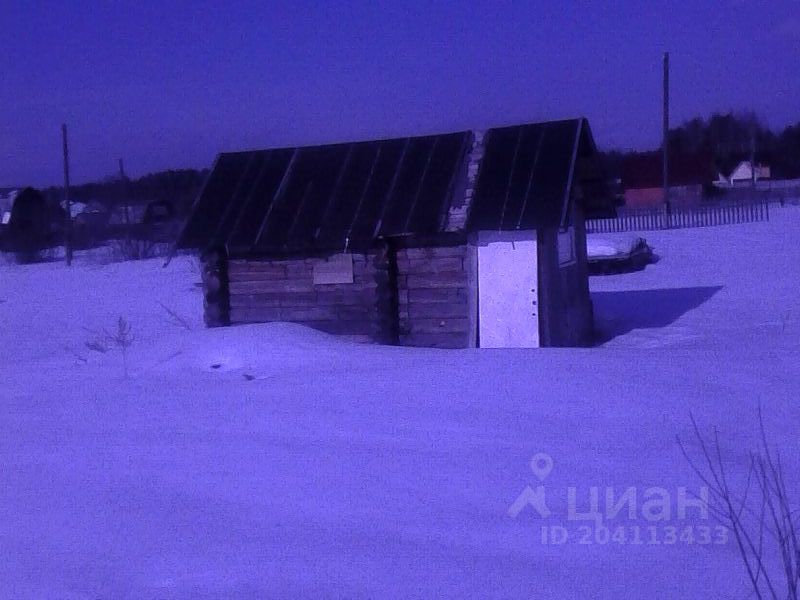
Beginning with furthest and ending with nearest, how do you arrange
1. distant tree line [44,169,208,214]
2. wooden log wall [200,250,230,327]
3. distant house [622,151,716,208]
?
distant tree line [44,169,208,214], distant house [622,151,716,208], wooden log wall [200,250,230,327]

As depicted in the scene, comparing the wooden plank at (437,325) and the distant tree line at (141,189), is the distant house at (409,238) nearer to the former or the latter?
the wooden plank at (437,325)

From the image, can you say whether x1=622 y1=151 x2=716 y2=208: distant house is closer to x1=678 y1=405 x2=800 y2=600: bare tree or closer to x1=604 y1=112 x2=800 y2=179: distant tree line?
x1=604 y1=112 x2=800 y2=179: distant tree line

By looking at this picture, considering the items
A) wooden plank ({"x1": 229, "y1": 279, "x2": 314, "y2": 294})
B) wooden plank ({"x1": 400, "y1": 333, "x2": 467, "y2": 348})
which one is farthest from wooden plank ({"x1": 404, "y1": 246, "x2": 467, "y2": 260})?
wooden plank ({"x1": 229, "y1": 279, "x2": 314, "y2": 294})

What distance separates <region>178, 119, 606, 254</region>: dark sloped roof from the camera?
45.3 ft

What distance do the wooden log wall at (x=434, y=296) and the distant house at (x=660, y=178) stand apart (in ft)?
198

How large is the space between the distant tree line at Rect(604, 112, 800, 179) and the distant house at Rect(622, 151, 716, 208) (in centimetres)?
414

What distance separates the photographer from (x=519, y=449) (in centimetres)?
Result: 722

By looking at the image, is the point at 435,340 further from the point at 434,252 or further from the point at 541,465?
the point at 541,465

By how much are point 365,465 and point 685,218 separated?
4063 cm

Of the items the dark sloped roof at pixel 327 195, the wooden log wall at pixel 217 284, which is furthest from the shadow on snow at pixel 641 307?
the wooden log wall at pixel 217 284

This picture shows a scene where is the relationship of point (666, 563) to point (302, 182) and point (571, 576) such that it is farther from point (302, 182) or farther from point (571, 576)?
point (302, 182)

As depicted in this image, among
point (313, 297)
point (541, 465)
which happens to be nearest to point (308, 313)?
point (313, 297)

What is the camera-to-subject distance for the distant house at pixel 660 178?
72562mm

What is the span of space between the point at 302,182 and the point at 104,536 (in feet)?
34.7
